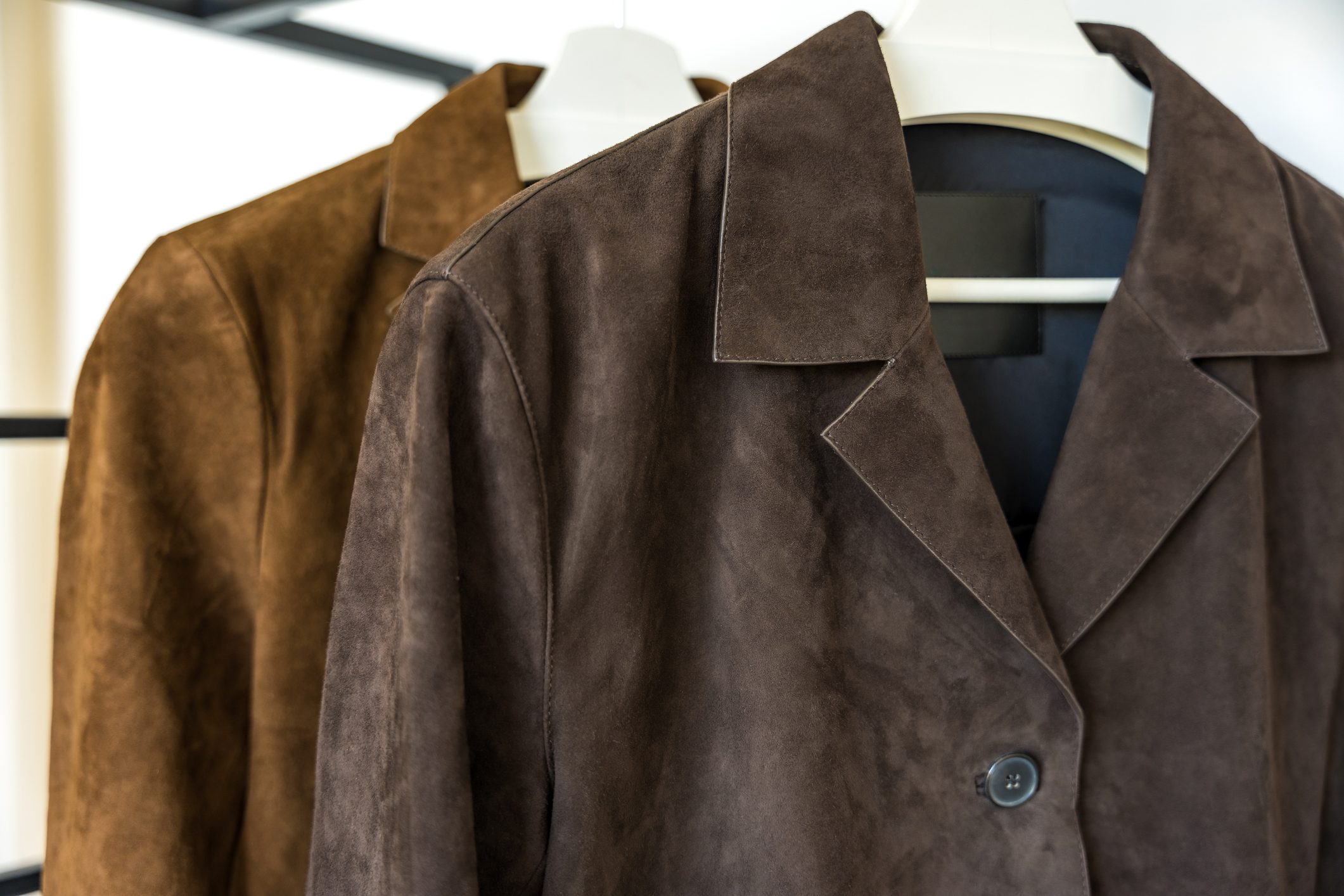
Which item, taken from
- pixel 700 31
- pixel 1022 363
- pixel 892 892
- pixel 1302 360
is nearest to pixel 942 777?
pixel 892 892

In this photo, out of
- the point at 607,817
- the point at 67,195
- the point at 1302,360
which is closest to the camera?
the point at 607,817

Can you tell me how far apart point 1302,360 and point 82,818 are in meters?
1.03

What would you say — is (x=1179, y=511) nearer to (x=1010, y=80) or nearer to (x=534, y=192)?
(x=1010, y=80)

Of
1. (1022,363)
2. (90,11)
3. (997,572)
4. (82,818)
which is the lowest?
(82,818)

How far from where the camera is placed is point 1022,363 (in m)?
0.85

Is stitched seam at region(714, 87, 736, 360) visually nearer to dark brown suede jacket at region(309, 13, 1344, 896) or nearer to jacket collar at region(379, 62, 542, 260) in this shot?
dark brown suede jacket at region(309, 13, 1344, 896)

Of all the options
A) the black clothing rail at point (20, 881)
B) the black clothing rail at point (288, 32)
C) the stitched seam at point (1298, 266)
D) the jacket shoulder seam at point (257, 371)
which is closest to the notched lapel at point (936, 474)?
the stitched seam at point (1298, 266)

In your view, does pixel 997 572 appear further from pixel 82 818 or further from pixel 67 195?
pixel 67 195

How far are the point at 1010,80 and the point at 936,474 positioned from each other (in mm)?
334

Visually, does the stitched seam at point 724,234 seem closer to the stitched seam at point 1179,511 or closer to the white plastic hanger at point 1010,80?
the white plastic hanger at point 1010,80

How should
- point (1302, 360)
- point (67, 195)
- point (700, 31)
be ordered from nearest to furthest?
point (1302, 360) → point (67, 195) → point (700, 31)

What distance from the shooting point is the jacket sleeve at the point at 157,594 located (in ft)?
2.29

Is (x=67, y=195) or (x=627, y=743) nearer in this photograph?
(x=627, y=743)

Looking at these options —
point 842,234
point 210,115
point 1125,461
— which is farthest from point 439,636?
point 210,115
